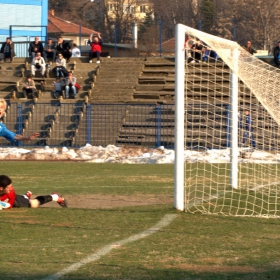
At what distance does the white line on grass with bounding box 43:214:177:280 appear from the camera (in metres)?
7.14

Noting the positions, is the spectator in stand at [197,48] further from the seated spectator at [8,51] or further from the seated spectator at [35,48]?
the seated spectator at [8,51]

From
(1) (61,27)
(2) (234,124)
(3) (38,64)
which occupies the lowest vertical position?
(2) (234,124)

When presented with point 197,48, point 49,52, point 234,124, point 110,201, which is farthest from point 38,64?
point 110,201

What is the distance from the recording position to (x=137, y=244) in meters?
8.60

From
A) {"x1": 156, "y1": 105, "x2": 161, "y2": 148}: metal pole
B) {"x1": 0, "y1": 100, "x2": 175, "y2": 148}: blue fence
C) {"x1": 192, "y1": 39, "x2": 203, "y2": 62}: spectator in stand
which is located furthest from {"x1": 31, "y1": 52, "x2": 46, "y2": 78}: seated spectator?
{"x1": 192, "y1": 39, "x2": 203, "y2": 62}: spectator in stand

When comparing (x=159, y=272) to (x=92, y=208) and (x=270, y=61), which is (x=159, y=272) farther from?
(x=270, y=61)

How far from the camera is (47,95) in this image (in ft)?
116

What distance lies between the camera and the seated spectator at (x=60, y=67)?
119 ft

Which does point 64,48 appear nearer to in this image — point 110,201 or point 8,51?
point 8,51

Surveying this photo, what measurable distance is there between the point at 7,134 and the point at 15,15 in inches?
1555

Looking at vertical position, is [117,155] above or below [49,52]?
below

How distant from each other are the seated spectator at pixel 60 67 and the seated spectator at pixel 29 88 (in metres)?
1.57

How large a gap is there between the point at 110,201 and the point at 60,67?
78.8 feet

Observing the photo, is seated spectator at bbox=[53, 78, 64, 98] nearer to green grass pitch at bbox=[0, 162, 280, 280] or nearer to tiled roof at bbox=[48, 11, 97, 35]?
green grass pitch at bbox=[0, 162, 280, 280]
